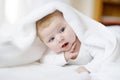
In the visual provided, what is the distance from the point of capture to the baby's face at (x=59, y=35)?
0.86 meters

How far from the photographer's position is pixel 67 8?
88cm

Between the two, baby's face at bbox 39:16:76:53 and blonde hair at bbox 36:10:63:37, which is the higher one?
blonde hair at bbox 36:10:63:37

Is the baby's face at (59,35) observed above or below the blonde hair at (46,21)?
below

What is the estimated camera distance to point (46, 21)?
0.87 metres

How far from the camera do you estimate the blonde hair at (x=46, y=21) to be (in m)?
0.87

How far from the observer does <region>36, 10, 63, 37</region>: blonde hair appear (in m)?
0.87

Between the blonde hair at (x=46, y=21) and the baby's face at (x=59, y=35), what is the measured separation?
0.01 metres

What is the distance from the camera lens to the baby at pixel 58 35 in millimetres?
860

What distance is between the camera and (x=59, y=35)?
2.82ft

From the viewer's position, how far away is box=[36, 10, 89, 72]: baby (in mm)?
860

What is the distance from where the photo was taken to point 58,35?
861 millimetres

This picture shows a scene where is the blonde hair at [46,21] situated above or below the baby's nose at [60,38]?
above

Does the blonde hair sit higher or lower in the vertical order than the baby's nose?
higher

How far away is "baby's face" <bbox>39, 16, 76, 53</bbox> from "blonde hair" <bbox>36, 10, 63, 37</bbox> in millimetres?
13
